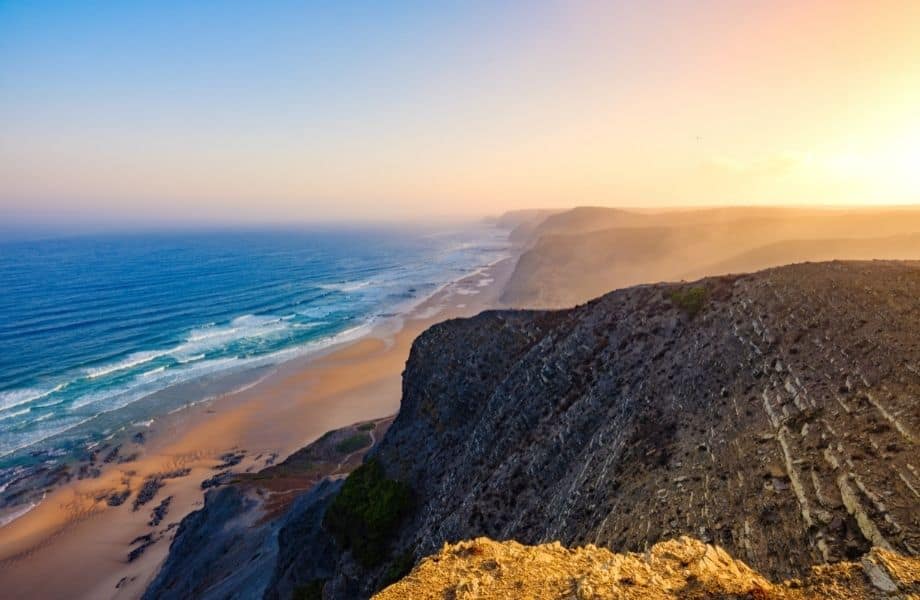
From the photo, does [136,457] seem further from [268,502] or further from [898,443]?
[898,443]

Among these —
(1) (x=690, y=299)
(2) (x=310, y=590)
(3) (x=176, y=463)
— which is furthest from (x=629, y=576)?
(3) (x=176, y=463)

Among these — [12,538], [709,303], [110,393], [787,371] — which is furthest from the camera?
[110,393]

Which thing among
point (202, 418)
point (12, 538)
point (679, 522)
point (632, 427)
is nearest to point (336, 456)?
point (202, 418)

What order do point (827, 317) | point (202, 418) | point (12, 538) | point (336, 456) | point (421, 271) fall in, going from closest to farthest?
point (827, 317) → point (12, 538) → point (336, 456) → point (202, 418) → point (421, 271)

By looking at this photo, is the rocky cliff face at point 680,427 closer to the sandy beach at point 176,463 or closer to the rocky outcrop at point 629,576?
the rocky outcrop at point 629,576

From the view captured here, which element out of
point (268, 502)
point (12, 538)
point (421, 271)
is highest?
point (421, 271)

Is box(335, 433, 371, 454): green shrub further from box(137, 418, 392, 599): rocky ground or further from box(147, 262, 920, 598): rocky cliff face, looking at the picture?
box(147, 262, 920, 598): rocky cliff face

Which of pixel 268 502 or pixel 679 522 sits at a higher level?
pixel 679 522
